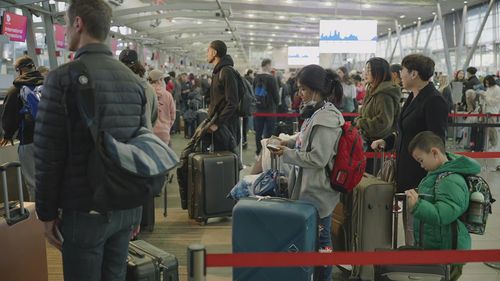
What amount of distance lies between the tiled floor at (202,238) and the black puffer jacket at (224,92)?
3.72 feet

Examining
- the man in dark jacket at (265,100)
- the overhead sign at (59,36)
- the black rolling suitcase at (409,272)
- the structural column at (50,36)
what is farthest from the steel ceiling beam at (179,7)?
the black rolling suitcase at (409,272)

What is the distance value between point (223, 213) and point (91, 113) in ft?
→ 12.2

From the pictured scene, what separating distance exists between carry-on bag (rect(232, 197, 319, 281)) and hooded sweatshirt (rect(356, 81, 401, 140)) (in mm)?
1773

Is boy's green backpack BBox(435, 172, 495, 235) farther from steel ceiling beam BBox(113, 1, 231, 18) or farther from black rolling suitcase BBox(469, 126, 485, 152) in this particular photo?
black rolling suitcase BBox(469, 126, 485, 152)

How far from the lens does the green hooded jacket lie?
9.13 ft

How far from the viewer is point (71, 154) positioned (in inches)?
78.2

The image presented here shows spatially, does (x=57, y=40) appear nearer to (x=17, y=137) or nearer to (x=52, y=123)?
(x=17, y=137)

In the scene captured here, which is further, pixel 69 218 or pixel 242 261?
pixel 242 261

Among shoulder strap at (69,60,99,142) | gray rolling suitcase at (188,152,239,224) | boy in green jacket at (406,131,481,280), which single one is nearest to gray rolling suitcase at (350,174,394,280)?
boy in green jacket at (406,131,481,280)

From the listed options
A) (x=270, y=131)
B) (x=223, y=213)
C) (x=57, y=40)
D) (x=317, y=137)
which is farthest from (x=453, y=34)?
(x=317, y=137)

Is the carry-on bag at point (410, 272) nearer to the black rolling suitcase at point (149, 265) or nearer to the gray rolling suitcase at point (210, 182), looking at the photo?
the black rolling suitcase at point (149, 265)

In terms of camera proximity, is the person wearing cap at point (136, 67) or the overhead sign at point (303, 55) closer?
the person wearing cap at point (136, 67)

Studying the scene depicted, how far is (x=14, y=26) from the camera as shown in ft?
26.3

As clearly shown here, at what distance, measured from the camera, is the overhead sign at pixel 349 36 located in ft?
47.3
